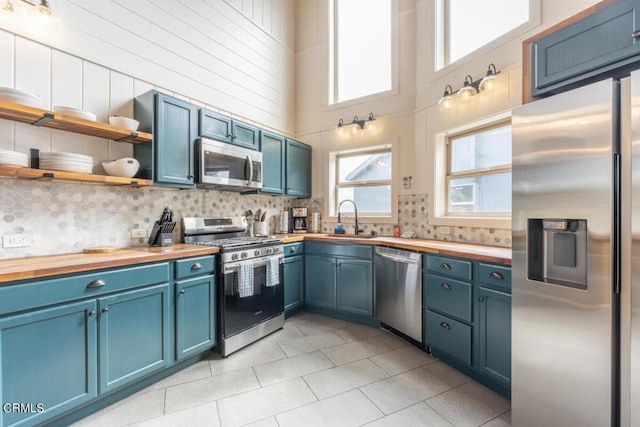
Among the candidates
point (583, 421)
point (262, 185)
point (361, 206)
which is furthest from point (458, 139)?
point (583, 421)

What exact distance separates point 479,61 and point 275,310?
321 centimetres

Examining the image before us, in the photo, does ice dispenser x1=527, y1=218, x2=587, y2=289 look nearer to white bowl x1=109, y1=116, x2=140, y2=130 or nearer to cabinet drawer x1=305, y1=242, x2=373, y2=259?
cabinet drawer x1=305, y1=242, x2=373, y2=259

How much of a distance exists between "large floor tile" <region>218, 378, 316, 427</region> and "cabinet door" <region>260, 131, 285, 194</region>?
7.06 feet

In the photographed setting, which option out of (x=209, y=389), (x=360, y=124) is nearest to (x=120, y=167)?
(x=209, y=389)

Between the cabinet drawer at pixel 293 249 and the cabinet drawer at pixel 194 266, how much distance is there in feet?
3.26

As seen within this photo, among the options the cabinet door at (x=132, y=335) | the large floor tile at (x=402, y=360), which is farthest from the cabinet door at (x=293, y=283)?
the cabinet door at (x=132, y=335)

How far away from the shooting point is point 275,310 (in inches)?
117

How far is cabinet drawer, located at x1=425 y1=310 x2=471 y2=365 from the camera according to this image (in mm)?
2169

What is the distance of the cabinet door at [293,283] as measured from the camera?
3.27m

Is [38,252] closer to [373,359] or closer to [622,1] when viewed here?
[373,359]

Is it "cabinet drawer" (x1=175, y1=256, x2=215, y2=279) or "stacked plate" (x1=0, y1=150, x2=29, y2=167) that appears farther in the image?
"cabinet drawer" (x1=175, y1=256, x2=215, y2=279)

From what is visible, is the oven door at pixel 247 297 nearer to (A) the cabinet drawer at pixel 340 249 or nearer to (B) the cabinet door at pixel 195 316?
(B) the cabinet door at pixel 195 316

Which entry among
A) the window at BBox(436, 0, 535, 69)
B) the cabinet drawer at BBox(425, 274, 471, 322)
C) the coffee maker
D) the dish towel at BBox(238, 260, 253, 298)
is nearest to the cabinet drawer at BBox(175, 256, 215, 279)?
the dish towel at BBox(238, 260, 253, 298)

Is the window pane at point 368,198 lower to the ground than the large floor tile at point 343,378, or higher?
higher
